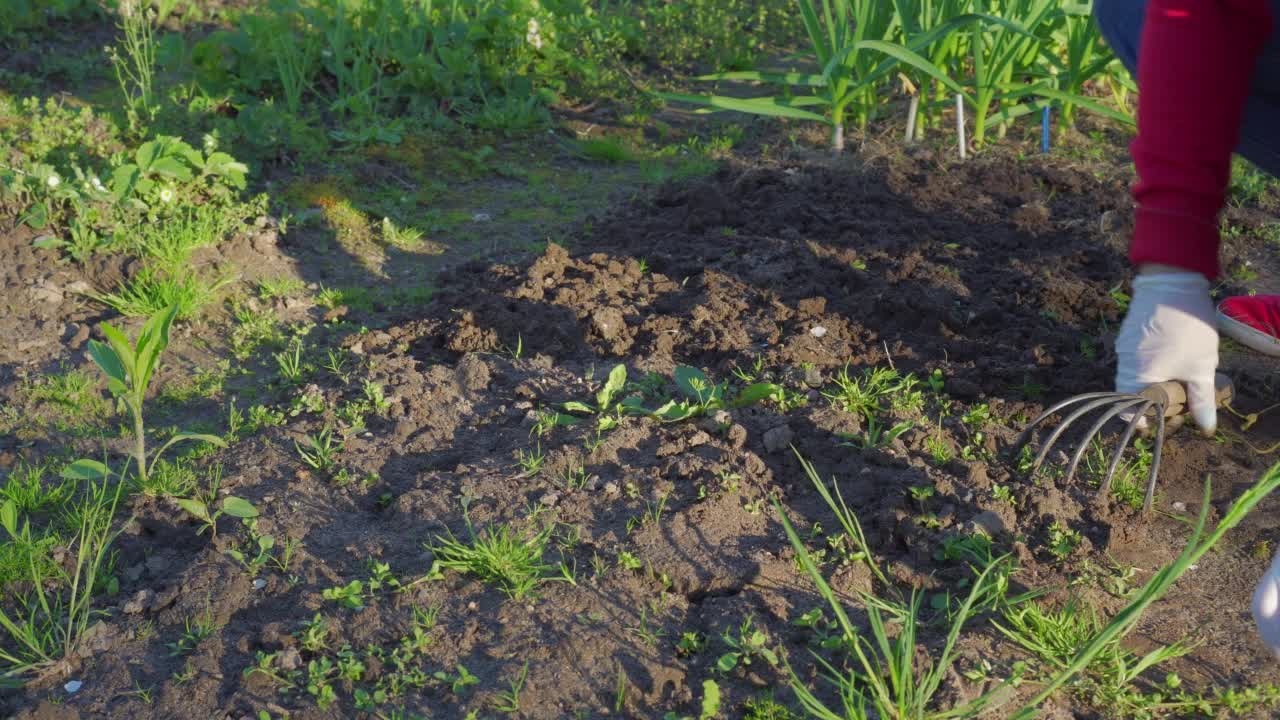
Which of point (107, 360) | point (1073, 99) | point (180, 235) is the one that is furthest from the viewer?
point (1073, 99)

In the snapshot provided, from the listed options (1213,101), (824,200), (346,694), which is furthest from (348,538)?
(824,200)

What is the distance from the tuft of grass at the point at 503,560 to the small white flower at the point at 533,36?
3337mm

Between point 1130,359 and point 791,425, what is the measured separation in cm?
74

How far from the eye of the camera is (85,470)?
2342 mm

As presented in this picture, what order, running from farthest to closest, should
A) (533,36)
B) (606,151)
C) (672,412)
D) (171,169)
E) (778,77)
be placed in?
(533,36) → (606,151) → (778,77) → (171,169) → (672,412)

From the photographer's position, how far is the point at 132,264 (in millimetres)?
3393

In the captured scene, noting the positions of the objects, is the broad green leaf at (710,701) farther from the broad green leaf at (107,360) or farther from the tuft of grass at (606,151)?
the tuft of grass at (606,151)

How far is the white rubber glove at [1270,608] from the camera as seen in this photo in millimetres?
1746

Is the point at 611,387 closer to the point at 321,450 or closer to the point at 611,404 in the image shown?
the point at 611,404

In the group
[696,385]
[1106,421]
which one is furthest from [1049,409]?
[696,385]

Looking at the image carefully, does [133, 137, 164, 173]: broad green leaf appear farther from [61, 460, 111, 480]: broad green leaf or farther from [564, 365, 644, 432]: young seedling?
[564, 365, 644, 432]: young seedling

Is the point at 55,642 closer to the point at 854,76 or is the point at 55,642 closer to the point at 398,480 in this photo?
the point at 398,480

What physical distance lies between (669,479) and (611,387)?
0.36m

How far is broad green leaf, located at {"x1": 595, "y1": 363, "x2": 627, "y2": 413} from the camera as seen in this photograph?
264cm
